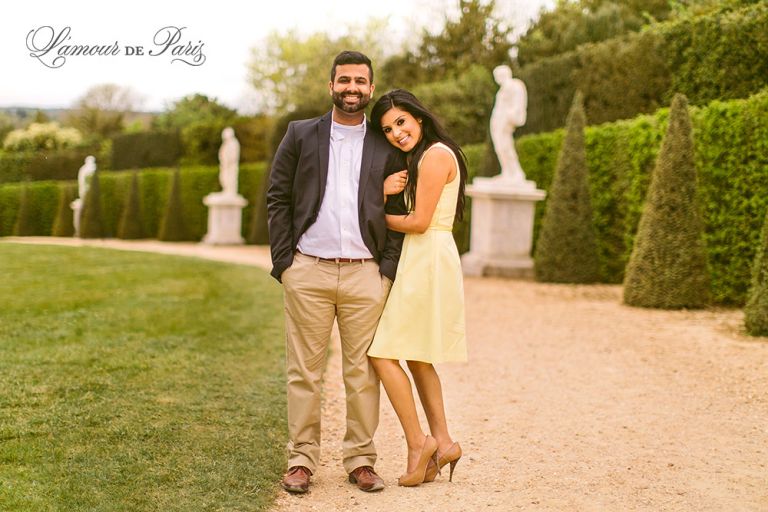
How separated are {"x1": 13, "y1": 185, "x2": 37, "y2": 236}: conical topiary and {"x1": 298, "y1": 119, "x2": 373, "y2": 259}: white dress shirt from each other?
90.2ft

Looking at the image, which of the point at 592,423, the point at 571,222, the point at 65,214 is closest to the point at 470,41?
the point at 65,214

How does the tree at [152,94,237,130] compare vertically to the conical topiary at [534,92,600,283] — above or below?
above

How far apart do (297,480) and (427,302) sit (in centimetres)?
93

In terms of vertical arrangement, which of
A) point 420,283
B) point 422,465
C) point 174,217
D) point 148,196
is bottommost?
point 174,217

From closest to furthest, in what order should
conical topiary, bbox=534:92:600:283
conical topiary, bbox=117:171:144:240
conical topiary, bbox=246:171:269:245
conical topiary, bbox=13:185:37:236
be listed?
conical topiary, bbox=534:92:600:283 → conical topiary, bbox=246:171:269:245 → conical topiary, bbox=117:171:144:240 → conical topiary, bbox=13:185:37:236

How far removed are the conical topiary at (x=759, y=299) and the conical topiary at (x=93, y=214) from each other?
913 inches

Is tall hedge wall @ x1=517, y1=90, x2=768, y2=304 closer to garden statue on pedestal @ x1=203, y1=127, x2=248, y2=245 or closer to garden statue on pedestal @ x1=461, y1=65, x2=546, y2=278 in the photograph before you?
garden statue on pedestal @ x1=461, y1=65, x2=546, y2=278

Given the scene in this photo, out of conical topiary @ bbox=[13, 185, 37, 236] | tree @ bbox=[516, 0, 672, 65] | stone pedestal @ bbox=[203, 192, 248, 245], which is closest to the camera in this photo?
tree @ bbox=[516, 0, 672, 65]

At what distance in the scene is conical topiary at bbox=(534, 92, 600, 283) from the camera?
1245cm

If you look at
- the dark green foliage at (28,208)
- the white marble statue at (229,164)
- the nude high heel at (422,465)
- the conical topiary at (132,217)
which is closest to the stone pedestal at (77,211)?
the dark green foliage at (28,208)

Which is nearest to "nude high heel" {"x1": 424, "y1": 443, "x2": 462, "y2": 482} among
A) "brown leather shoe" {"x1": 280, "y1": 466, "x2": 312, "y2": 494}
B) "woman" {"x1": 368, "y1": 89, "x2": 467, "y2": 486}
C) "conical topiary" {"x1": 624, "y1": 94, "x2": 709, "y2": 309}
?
"woman" {"x1": 368, "y1": 89, "x2": 467, "y2": 486}

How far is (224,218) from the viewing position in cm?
2428

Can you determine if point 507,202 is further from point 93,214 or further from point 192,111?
point 192,111

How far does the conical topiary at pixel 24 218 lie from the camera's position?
28.5 metres
